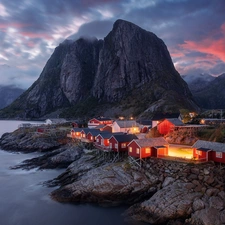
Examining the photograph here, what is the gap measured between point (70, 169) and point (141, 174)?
15921 mm

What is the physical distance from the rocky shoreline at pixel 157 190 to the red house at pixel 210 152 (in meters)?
1.12

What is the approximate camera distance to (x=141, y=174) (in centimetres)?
3681

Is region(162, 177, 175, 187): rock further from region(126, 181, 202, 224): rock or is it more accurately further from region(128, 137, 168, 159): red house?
region(128, 137, 168, 159): red house

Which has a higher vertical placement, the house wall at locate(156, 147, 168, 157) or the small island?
the house wall at locate(156, 147, 168, 157)

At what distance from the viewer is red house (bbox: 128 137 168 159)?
1549 inches

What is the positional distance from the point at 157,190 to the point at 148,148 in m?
8.05

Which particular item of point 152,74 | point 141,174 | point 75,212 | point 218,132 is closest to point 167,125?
point 218,132

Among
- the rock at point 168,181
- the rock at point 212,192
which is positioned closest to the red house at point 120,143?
the rock at point 168,181

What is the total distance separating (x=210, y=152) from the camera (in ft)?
115

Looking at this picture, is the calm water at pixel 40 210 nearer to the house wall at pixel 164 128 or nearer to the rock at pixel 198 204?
the rock at pixel 198 204

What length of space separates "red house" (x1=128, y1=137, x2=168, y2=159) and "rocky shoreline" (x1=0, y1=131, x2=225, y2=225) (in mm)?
1236

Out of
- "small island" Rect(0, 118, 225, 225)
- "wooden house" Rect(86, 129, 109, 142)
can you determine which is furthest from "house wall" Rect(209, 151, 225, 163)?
"wooden house" Rect(86, 129, 109, 142)

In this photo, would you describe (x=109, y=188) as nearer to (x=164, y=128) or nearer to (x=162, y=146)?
(x=162, y=146)

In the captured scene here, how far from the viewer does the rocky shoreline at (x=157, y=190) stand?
28.0 m
